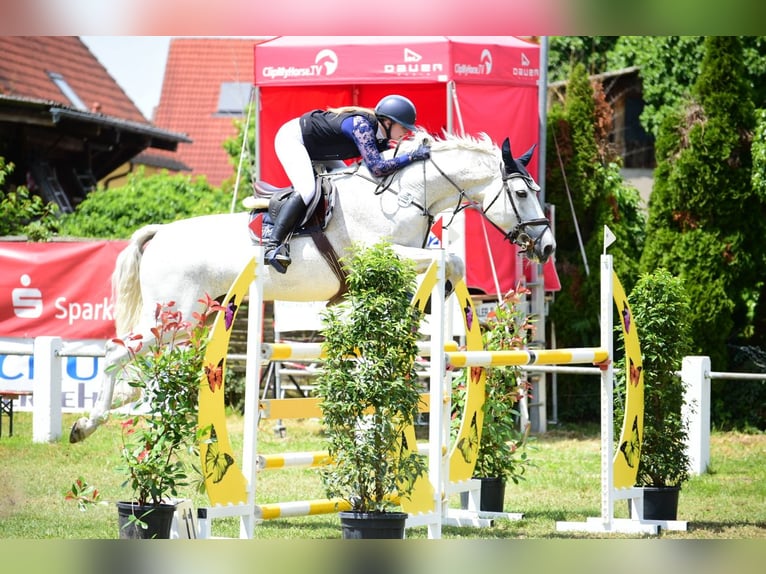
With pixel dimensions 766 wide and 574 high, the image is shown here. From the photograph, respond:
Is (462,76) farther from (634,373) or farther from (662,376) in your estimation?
(634,373)

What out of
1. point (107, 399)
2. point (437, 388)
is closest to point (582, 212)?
point (107, 399)

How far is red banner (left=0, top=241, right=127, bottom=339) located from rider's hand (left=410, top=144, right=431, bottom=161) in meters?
4.49

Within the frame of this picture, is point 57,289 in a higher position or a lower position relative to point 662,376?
higher

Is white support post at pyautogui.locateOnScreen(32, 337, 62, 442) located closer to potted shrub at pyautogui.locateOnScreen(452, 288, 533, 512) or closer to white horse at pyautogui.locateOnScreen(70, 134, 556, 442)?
white horse at pyautogui.locateOnScreen(70, 134, 556, 442)

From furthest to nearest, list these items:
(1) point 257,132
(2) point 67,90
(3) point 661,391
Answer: (2) point 67,90
(1) point 257,132
(3) point 661,391

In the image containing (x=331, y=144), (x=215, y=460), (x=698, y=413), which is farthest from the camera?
(x=698, y=413)

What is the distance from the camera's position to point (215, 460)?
452 centimetres

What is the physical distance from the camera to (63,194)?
15336mm

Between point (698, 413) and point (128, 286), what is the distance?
4.02 metres

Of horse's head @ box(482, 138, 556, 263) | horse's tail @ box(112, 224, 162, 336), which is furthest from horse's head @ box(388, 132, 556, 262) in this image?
horse's tail @ box(112, 224, 162, 336)

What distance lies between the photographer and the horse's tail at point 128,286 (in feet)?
20.8

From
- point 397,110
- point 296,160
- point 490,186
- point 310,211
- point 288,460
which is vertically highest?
point 397,110

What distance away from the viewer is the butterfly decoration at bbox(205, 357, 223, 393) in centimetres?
446
